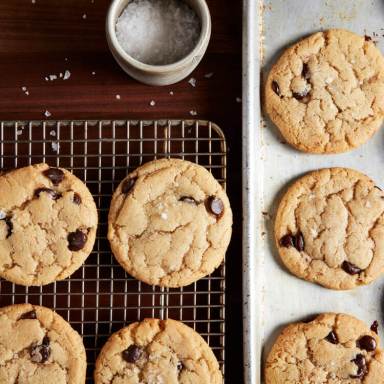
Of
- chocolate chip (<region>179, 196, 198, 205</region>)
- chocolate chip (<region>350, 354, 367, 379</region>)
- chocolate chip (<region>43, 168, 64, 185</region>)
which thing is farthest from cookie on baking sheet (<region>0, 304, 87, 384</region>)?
chocolate chip (<region>350, 354, 367, 379</region>)

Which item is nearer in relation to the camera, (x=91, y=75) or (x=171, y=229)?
(x=171, y=229)

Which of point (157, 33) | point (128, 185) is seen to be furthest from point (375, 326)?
point (157, 33)

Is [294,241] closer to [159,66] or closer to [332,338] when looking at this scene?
[332,338]

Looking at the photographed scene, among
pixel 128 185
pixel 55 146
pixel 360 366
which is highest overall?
pixel 55 146

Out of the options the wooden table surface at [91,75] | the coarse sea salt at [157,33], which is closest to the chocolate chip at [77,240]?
the wooden table surface at [91,75]

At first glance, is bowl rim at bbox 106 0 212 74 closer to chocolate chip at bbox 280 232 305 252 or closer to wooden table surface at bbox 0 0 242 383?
wooden table surface at bbox 0 0 242 383

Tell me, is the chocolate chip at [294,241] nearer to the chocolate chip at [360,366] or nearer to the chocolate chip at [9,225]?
the chocolate chip at [360,366]
